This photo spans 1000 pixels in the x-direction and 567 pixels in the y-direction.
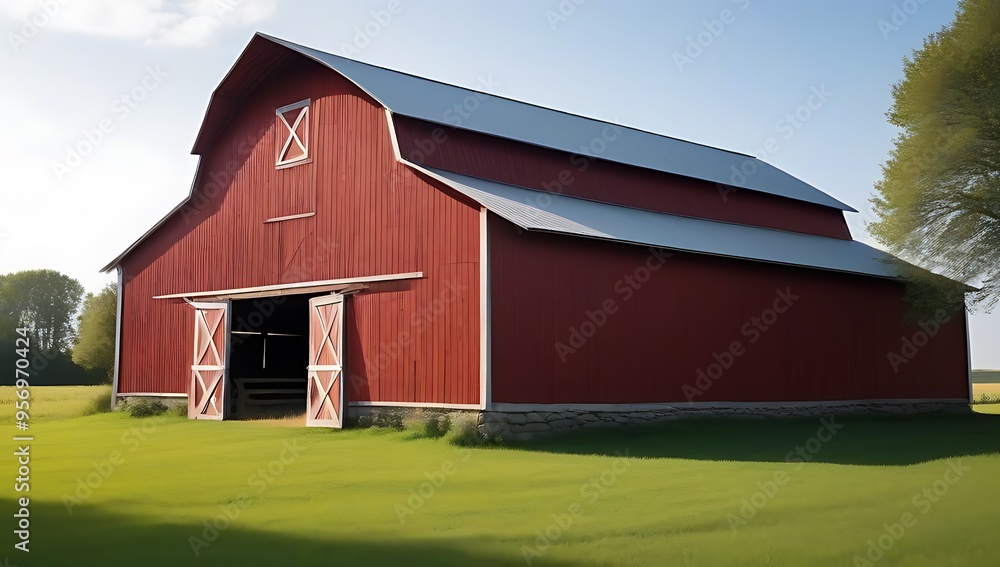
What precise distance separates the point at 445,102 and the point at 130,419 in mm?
10176

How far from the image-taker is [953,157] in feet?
69.0

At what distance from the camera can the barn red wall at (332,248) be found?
16266 millimetres

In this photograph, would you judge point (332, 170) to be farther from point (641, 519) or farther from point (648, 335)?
point (641, 519)

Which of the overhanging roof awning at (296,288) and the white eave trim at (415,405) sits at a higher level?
the overhanging roof awning at (296,288)
